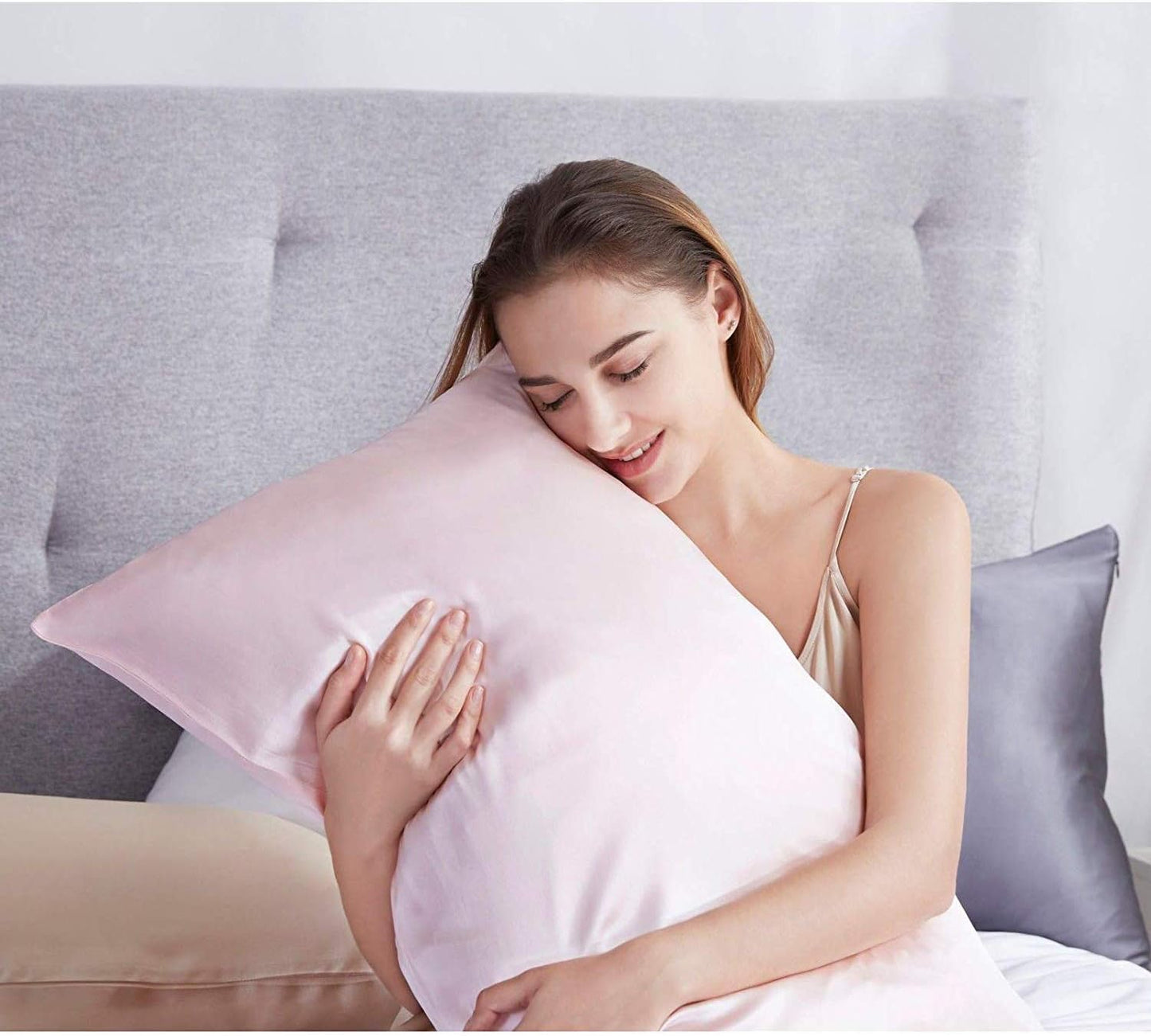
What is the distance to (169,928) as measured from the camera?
0.97 meters

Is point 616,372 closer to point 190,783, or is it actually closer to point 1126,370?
point 190,783

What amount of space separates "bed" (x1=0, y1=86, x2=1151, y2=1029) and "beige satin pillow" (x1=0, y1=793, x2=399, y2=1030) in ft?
1.10

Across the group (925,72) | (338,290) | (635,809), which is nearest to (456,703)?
(635,809)

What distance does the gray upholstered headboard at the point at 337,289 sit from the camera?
1517 mm

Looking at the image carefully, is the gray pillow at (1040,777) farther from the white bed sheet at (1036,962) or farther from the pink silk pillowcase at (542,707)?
the pink silk pillowcase at (542,707)

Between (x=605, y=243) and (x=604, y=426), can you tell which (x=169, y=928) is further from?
→ (x=605, y=243)

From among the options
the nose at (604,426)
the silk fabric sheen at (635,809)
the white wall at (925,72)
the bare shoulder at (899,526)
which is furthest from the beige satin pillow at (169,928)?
the white wall at (925,72)

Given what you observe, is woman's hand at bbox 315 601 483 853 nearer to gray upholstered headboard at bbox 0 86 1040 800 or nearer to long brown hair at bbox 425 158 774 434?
long brown hair at bbox 425 158 774 434

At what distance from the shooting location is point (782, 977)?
2.68ft

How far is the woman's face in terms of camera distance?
103 cm

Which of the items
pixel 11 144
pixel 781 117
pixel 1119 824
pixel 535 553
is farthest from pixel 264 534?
pixel 1119 824

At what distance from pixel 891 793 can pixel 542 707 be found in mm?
274

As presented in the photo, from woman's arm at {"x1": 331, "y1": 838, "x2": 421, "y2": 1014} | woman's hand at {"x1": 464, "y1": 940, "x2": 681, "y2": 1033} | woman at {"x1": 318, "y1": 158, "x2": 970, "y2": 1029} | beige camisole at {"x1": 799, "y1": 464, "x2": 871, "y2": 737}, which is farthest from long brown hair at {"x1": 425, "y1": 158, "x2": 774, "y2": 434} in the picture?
woman's hand at {"x1": 464, "y1": 940, "x2": 681, "y2": 1033}

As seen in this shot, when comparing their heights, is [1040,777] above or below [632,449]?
below
